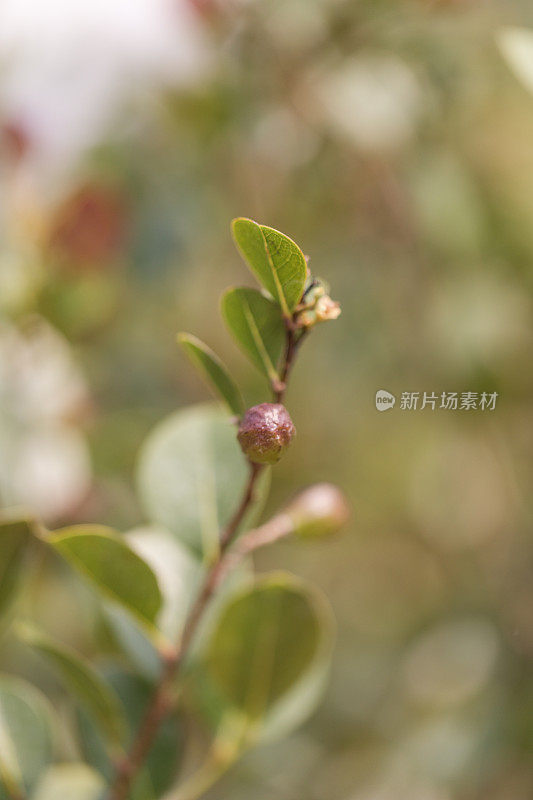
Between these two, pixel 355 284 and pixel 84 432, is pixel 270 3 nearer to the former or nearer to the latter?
pixel 355 284

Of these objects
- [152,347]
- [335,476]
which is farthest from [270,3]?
[335,476]

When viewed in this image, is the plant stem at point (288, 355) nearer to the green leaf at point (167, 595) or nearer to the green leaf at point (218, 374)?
the green leaf at point (218, 374)

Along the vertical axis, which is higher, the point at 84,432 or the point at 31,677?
the point at 84,432

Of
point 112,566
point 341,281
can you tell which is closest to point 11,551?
point 112,566

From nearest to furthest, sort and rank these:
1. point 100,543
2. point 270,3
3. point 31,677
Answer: point 100,543 < point 31,677 < point 270,3

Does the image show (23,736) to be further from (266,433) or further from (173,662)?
(266,433)

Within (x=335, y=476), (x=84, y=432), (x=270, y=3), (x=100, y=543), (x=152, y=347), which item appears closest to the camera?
(x=100, y=543)

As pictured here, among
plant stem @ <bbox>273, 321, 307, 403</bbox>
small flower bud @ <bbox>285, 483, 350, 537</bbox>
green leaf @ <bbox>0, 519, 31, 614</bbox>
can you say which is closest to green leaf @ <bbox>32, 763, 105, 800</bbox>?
green leaf @ <bbox>0, 519, 31, 614</bbox>

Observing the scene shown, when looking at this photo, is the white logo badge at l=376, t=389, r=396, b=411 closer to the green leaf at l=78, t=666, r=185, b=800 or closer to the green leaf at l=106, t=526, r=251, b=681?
the green leaf at l=106, t=526, r=251, b=681
